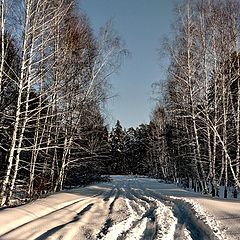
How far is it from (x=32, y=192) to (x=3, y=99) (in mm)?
3477

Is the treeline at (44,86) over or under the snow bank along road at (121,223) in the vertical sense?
over

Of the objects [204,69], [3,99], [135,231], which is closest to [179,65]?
[204,69]

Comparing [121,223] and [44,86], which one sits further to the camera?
[44,86]

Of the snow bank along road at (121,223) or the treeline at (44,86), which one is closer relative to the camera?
the snow bank along road at (121,223)

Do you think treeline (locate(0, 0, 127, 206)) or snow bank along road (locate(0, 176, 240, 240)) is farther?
treeline (locate(0, 0, 127, 206))

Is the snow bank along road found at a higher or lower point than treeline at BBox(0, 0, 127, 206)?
lower

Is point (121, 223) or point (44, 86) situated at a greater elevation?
point (44, 86)

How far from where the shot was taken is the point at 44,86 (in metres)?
14.3

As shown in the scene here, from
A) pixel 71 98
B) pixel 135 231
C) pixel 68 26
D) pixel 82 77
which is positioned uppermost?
pixel 68 26

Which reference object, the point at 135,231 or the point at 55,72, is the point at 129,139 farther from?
the point at 135,231

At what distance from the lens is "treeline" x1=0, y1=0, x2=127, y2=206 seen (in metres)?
9.79

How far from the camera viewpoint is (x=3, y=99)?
12.7 meters

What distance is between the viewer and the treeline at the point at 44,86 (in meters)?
9.79

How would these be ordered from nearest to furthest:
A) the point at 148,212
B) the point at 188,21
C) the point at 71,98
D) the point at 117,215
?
the point at 117,215 < the point at 148,212 < the point at 71,98 < the point at 188,21
